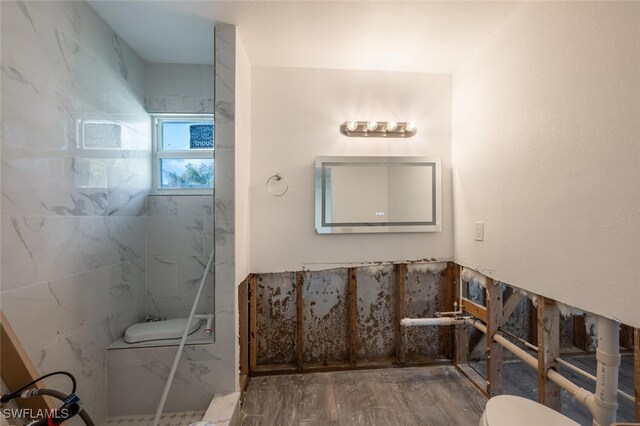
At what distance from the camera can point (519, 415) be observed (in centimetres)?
111

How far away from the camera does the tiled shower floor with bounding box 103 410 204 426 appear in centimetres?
151

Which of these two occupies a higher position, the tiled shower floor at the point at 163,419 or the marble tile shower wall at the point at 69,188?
the marble tile shower wall at the point at 69,188

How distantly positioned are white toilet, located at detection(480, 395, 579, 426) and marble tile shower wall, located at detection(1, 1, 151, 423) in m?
1.91

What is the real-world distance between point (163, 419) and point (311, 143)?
193 cm

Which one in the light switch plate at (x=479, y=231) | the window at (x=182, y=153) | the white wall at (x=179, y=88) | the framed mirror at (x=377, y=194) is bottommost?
the light switch plate at (x=479, y=231)

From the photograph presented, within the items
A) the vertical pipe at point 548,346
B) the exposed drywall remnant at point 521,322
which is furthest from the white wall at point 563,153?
the exposed drywall remnant at point 521,322

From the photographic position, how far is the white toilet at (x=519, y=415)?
1.08 meters

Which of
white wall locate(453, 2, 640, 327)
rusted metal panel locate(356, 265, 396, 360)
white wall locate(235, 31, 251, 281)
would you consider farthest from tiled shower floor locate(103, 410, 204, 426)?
white wall locate(453, 2, 640, 327)

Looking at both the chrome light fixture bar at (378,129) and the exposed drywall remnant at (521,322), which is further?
the exposed drywall remnant at (521,322)

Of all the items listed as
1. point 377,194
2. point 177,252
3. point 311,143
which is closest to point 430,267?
point 377,194

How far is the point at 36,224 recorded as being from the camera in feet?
3.84

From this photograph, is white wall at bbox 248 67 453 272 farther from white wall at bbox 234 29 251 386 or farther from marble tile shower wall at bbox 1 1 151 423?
marble tile shower wall at bbox 1 1 151 423

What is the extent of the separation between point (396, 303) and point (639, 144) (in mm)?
1633

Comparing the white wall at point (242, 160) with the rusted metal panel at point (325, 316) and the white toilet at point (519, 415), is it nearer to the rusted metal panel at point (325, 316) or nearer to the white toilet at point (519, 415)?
the rusted metal panel at point (325, 316)
